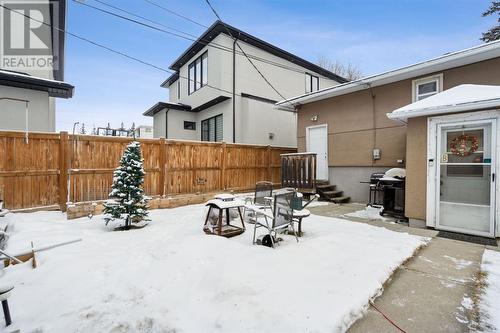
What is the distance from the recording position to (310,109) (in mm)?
9961

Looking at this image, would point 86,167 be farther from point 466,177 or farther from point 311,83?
point 311,83

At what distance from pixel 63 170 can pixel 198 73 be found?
9371mm

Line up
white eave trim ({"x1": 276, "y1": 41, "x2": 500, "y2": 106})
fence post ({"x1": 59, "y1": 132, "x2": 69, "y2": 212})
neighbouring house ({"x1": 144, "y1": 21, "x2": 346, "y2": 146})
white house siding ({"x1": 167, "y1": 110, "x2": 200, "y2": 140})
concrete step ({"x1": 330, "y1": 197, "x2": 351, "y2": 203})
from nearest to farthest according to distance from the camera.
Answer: white eave trim ({"x1": 276, "y1": 41, "x2": 500, "y2": 106})
fence post ({"x1": 59, "y1": 132, "x2": 69, "y2": 212})
concrete step ({"x1": 330, "y1": 197, "x2": 351, "y2": 203})
neighbouring house ({"x1": 144, "y1": 21, "x2": 346, "y2": 146})
white house siding ({"x1": 167, "y1": 110, "x2": 200, "y2": 140})

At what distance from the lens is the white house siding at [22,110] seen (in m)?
7.80

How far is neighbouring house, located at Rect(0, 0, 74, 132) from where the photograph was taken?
25.6ft

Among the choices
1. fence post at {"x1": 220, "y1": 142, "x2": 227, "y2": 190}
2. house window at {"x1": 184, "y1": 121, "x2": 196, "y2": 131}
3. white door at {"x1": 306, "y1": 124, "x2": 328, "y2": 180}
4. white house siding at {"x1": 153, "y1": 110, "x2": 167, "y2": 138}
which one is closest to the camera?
fence post at {"x1": 220, "y1": 142, "x2": 227, "y2": 190}

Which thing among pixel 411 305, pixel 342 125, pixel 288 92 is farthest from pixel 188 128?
pixel 411 305

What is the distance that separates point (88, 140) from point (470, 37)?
24437 millimetres

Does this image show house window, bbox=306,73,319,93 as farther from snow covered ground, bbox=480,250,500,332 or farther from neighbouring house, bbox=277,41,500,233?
snow covered ground, bbox=480,250,500,332

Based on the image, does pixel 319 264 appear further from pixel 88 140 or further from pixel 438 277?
pixel 88 140

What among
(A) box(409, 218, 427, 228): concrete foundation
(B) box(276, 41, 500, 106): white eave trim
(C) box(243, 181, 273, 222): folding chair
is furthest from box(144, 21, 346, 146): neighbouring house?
(A) box(409, 218, 427, 228): concrete foundation

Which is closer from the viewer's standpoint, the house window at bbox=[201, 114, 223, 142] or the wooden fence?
the wooden fence

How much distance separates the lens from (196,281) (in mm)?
2781

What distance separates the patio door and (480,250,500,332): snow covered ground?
130 centimetres
